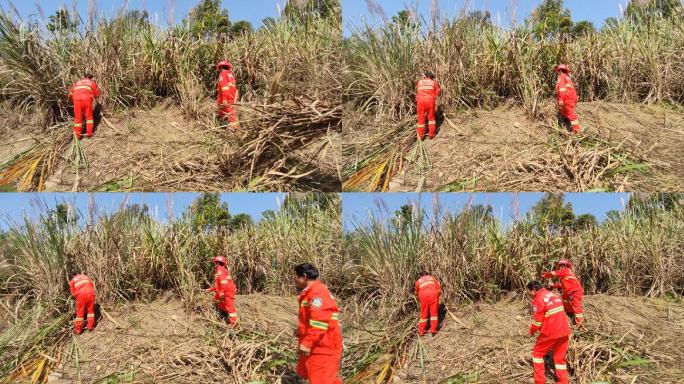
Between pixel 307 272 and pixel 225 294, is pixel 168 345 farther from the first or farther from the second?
pixel 307 272

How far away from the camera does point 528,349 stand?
4.97 metres

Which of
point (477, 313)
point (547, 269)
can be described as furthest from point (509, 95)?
point (477, 313)

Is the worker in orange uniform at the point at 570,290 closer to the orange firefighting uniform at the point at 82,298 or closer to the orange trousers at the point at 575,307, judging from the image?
the orange trousers at the point at 575,307

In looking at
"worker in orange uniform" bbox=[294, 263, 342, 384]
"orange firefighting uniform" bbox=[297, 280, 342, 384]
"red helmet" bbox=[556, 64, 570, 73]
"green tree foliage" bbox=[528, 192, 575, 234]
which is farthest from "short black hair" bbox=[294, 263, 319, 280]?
"red helmet" bbox=[556, 64, 570, 73]

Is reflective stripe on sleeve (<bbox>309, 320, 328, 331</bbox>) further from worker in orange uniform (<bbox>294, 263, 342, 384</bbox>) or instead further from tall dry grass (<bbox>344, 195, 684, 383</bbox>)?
tall dry grass (<bbox>344, 195, 684, 383</bbox>)

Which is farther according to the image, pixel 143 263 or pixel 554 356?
pixel 143 263

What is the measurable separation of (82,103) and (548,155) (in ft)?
18.0

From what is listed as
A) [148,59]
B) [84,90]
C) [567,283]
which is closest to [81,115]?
[84,90]

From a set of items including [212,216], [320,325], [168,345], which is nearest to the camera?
[320,325]

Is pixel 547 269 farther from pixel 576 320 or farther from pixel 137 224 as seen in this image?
Answer: pixel 137 224

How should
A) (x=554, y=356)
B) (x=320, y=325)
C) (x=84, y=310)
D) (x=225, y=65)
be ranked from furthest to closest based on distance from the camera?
(x=225, y=65) → (x=84, y=310) → (x=554, y=356) → (x=320, y=325)

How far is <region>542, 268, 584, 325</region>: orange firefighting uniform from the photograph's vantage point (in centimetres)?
550

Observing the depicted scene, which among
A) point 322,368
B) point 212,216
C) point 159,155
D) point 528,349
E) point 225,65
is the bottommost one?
point 528,349

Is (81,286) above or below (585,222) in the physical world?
below
